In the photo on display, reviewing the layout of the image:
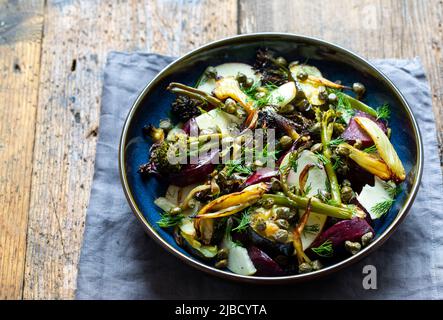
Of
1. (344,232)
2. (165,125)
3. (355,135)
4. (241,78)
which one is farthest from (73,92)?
(344,232)

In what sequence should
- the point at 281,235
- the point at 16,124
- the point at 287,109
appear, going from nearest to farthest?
the point at 281,235
the point at 287,109
the point at 16,124

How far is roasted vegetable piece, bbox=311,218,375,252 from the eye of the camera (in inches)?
89.5

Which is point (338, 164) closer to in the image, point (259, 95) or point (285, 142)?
point (285, 142)

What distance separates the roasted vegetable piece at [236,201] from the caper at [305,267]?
28 cm

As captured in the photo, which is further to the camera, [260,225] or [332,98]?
[332,98]

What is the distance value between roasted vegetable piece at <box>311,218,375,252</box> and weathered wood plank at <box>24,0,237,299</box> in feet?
3.44

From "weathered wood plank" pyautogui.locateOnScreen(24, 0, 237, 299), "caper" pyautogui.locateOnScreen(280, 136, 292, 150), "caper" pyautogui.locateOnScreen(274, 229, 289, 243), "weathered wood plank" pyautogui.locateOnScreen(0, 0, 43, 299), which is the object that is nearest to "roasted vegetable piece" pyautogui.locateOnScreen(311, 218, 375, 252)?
"caper" pyautogui.locateOnScreen(274, 229, 289, 243)

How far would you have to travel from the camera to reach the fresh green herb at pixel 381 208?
2385mm

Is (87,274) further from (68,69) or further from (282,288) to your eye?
(68,69)

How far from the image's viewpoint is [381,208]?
7.83ft

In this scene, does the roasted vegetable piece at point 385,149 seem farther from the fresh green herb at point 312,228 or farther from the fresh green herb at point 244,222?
the fresh green herb at point 244,222

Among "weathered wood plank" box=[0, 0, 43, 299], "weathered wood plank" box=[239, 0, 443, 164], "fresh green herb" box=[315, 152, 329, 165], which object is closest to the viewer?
"fresh green herb" box=[315, 152, 329, 165]

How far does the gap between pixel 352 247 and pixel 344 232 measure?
63mm

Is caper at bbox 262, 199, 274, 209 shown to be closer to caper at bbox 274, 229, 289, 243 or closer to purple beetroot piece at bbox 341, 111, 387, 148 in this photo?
caper at bbox 274, 229, 289, 243
